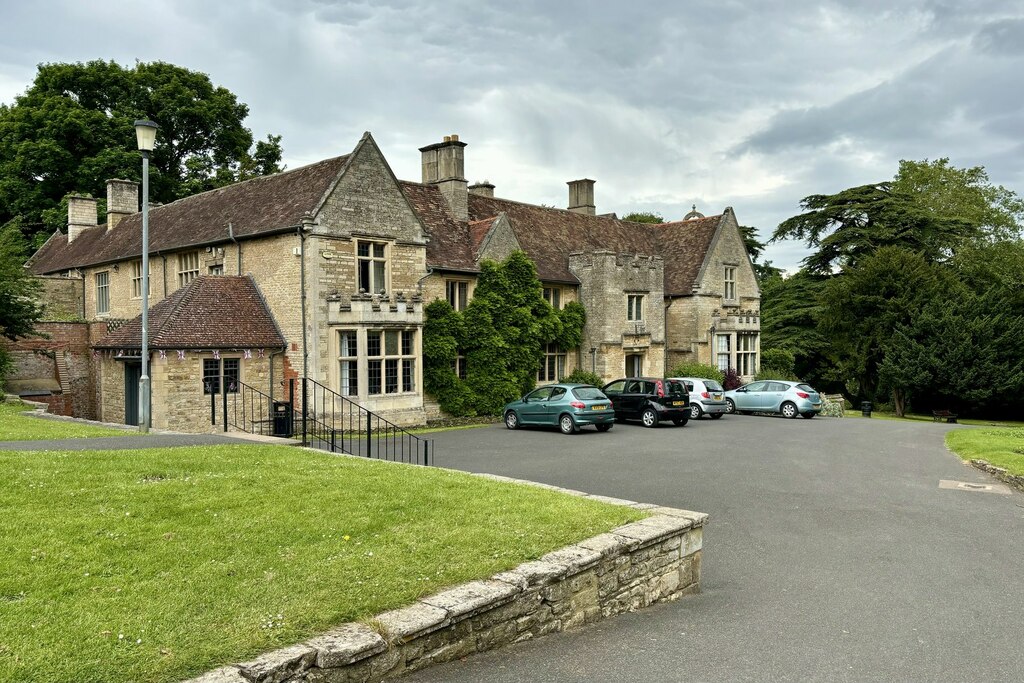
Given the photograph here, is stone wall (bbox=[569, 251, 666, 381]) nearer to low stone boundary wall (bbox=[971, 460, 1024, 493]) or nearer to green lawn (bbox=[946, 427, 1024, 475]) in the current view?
green lawn (bbox=[946, 427, 1024, 475])

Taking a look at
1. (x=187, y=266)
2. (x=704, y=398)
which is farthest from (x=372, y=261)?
(x=704, y=398)

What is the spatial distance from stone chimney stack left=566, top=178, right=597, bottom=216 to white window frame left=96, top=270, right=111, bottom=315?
23.6 m

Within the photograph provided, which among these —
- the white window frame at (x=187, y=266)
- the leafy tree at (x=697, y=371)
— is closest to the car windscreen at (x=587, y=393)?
the leafy tree at (x=697, y=371)

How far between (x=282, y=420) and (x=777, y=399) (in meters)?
21.0

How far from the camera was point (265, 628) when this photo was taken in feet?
18.1

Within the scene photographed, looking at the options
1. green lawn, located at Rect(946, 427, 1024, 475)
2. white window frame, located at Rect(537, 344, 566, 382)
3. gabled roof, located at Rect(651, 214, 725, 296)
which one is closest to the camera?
green lawn, located at Rect(946, 427, 1024, 475)

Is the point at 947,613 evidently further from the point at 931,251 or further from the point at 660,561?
the point at 931,251

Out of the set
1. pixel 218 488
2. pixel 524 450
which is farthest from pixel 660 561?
pixel 524 450

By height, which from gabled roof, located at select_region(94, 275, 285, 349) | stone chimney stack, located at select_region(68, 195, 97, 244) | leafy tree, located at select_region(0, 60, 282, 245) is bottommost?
gabled roof, located at select_region(94, 275, 285, 349)

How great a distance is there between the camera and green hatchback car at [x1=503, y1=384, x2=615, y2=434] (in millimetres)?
24312

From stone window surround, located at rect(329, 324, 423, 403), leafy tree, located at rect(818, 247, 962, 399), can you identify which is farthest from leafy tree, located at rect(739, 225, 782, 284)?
stone window surround, located at rect(329, 324, 423, 403)

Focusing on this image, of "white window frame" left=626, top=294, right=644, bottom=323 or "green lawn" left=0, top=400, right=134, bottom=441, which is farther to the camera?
"white window frame" left=626, top=294, right=644, bottom=323

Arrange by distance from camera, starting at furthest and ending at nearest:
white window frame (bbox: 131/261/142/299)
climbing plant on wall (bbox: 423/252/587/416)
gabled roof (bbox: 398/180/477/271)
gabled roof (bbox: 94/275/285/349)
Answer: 1. white window frame (bbox: 131/261/142/299)
2. gabled roof (bbox: 398/180/477/271)
3. climbing plant on wall (bbox: 423/252/587/416)
4. gabled roof (bbox: 94/275/285/349)

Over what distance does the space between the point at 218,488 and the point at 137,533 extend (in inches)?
72.5
